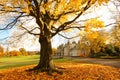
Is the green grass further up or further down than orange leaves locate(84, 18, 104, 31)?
further down

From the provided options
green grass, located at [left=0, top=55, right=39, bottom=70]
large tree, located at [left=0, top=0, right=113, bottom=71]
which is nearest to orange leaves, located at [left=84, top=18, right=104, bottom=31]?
large tree, located at [left=0, top=0, right=113, bottom=71]

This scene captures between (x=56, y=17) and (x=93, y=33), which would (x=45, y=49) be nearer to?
(x=56, y=17)

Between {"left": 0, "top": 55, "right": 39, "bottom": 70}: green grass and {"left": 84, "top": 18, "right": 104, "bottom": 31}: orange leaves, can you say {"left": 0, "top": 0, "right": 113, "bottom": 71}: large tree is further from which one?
{"left": 0, "top": 55, "right": 39, "bottom": 70}: green grass

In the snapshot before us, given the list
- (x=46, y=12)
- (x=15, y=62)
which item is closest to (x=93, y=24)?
(x=46, y=12)

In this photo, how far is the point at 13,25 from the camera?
17.4 meters

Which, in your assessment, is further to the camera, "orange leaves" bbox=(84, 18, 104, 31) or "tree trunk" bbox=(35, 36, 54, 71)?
"tree trunk" bbox=(35, 36, 54, 71)

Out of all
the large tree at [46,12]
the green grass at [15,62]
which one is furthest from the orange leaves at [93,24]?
the green grass at [15,62]

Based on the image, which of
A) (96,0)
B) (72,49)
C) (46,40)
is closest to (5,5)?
(46,40)

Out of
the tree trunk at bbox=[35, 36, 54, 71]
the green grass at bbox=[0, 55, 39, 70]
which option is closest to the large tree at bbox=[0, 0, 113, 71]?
the tree trunk at bbox=[35, 36, 54, 71]

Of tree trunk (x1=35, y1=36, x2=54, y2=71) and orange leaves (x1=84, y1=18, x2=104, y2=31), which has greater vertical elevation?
orange leaves (x1=84, y1=18, x2=104, y2=31)

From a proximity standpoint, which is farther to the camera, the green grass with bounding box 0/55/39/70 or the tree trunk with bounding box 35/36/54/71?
the green grass with bounding box 0/55/39/70

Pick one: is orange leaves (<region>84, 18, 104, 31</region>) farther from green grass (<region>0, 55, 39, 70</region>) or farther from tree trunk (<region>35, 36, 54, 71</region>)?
green grass (<region>0, 55, 39, 70</region>)

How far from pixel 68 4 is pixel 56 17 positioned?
6.20 ft

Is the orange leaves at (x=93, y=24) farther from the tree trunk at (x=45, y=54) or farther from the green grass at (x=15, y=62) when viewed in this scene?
the green grass at (x=15, y=62)
